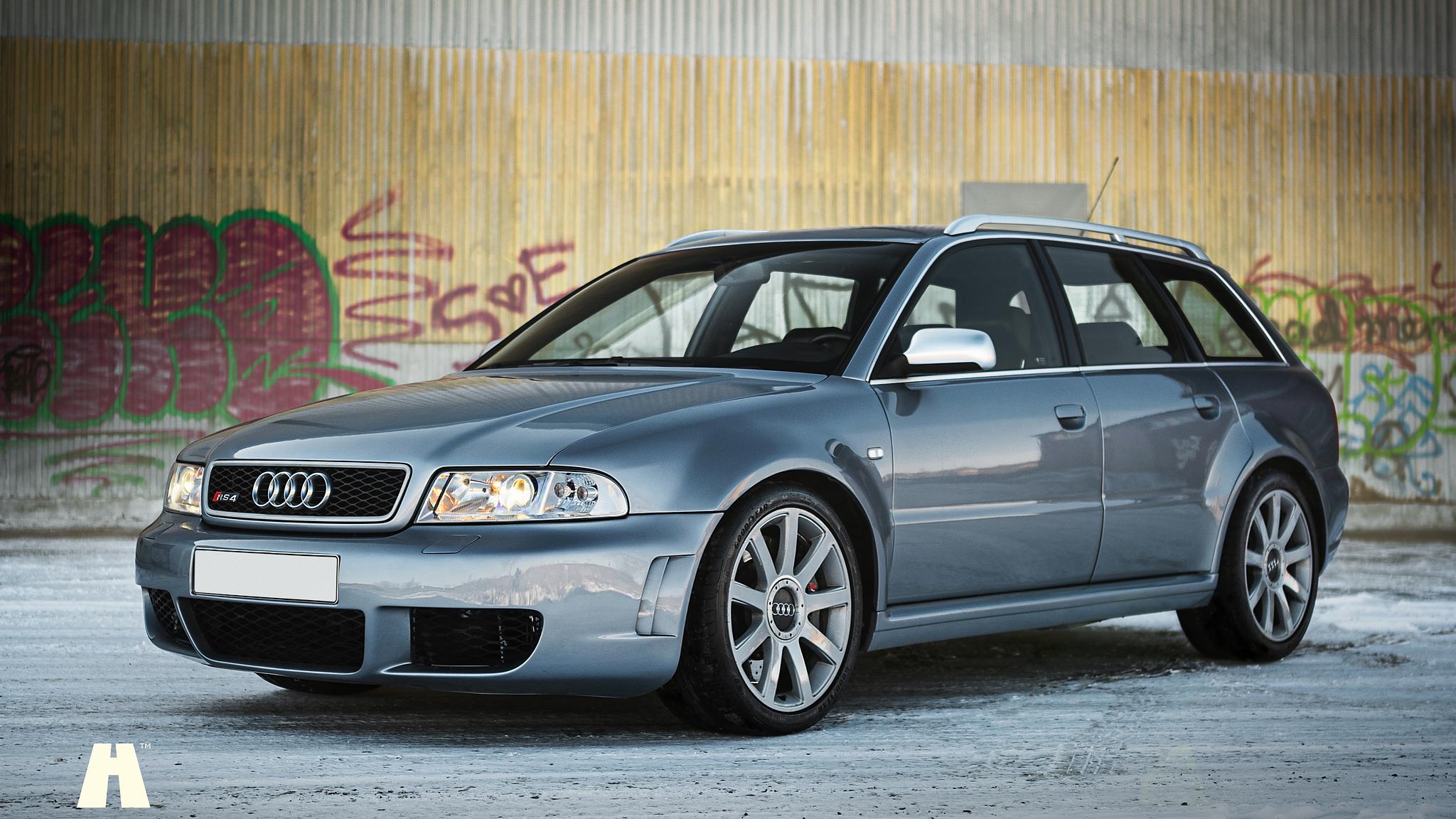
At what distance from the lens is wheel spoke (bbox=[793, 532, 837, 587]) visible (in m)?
5.15

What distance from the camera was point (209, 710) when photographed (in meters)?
5.59

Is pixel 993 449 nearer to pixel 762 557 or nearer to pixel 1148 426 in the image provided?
pixel 1148 426

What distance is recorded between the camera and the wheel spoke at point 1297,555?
7080 mm

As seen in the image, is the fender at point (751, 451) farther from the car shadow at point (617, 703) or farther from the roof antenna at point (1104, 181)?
the roof antenna at point (1104, 181)

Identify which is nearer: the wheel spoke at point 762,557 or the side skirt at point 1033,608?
the wheel spoke at point 762,557

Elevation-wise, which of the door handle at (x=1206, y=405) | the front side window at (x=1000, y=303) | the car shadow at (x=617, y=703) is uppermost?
the front side window at (x=1000, y=303)

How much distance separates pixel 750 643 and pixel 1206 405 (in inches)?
97.8

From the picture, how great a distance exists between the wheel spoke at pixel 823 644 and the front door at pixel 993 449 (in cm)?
31

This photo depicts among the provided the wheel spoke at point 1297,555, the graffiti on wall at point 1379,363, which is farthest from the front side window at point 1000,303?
the graffiti on wall at point 1379,363

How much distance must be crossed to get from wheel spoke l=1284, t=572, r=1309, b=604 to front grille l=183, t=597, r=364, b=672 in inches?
153

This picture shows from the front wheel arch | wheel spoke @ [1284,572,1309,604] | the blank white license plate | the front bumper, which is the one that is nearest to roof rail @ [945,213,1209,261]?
the front wheel arch

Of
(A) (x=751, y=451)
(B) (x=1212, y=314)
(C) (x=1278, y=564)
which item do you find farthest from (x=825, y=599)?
(B) (x=1212, y=314)

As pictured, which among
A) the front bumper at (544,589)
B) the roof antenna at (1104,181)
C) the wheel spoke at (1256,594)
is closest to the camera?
the front bumper at (544,589)

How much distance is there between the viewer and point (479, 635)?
185 inches
